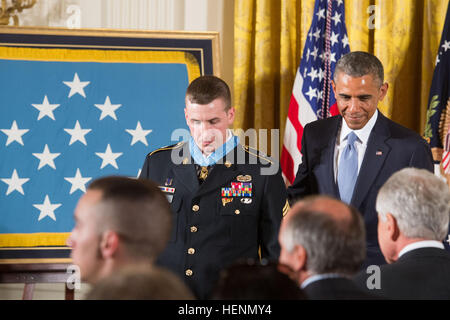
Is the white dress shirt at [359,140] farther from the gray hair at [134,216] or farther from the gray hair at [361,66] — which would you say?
the gray hair at [134,216]

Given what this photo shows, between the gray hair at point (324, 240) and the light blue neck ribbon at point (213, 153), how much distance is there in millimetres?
1162

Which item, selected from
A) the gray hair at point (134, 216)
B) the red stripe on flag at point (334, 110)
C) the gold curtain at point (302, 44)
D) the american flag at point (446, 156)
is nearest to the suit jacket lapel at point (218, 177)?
the gray hair at point (134, 216)

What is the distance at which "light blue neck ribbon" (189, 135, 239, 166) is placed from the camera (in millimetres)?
2828

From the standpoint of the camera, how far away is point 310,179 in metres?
3.30

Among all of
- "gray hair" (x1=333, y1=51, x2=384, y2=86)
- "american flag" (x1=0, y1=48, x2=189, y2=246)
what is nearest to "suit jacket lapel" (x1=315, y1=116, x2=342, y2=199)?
"gray hair" (x1=333, y1=51, x2=384, y2=86)

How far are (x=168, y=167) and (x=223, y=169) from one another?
260 mm

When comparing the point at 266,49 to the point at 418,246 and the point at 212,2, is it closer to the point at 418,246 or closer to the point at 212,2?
the point at 212,2

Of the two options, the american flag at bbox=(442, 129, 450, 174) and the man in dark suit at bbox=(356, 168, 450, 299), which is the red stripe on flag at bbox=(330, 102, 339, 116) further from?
the man in dark suit at bbox=(356, 168, 450, 299)

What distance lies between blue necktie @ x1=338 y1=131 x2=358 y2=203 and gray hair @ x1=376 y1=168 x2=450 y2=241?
3.47 ft

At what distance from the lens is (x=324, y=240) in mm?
1652

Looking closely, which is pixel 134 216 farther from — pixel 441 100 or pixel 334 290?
pixel 441 100

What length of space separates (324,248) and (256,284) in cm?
37

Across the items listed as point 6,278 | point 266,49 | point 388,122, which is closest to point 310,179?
point 388,122

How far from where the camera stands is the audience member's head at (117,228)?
5.38 feet
